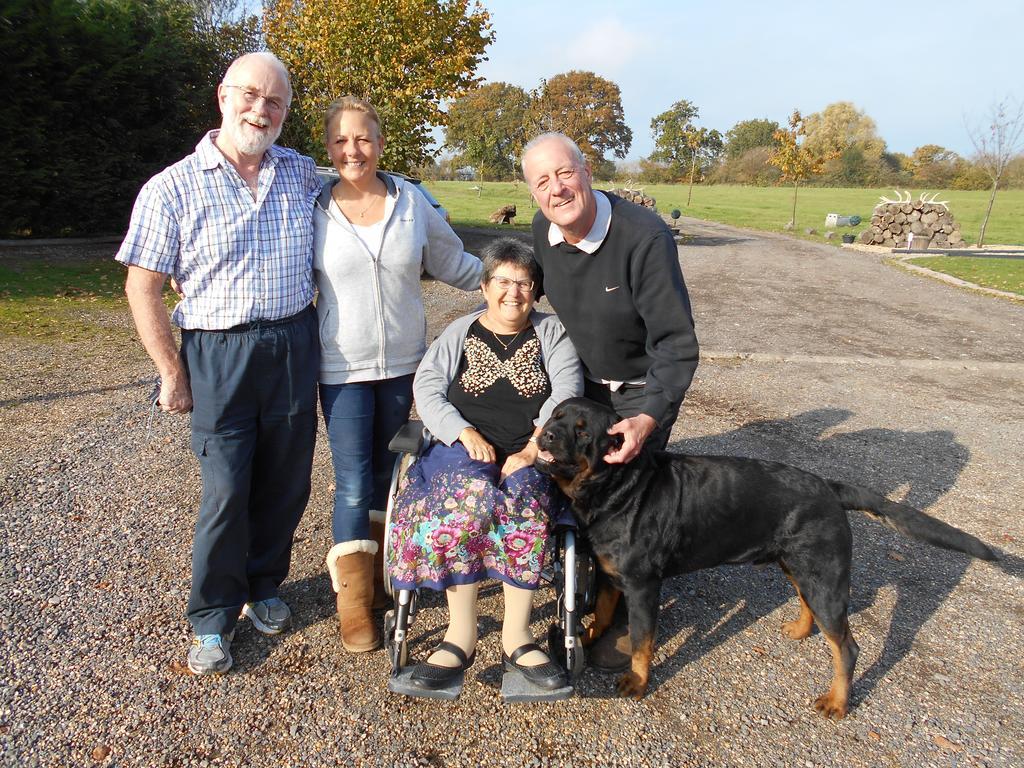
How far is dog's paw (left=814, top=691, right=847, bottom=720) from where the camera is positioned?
2.67 metres

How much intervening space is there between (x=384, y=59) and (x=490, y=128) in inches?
1540

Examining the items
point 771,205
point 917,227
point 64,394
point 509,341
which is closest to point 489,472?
point 509,341

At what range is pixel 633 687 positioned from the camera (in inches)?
108

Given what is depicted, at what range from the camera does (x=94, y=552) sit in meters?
3.57

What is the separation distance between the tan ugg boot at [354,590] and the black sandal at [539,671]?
0.64m

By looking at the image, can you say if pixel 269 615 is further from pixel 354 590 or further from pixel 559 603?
pixel 559 603

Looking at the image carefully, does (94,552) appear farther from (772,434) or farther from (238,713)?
(772,434)

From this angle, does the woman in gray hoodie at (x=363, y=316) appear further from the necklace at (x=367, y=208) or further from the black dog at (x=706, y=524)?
the black dog at (x=706, y=524)

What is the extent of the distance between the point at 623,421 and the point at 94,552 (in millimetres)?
2813

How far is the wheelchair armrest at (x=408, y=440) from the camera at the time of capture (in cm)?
274

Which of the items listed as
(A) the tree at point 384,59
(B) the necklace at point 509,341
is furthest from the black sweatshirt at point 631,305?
(A) the tree at point 384,59

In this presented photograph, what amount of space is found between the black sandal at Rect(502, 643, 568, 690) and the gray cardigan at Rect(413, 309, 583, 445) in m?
0.85

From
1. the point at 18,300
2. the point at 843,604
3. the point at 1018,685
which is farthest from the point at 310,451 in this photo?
the point at 18,300

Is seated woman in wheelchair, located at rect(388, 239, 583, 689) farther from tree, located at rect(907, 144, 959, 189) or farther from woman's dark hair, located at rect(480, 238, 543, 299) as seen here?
tree, located at rect(907, 144, 959, 189)
